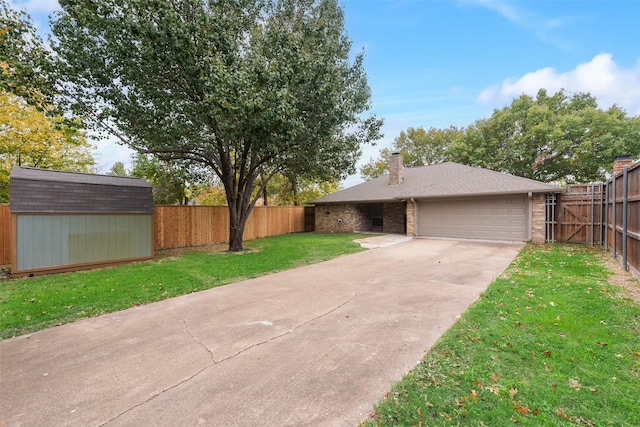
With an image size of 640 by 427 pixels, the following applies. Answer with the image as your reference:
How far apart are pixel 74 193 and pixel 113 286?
359 cm

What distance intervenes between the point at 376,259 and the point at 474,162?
18850 millimetres

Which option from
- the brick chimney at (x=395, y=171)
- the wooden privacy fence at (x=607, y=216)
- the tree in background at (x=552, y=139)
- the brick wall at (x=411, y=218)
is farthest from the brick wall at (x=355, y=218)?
the tree in background at (x=552, y=139)

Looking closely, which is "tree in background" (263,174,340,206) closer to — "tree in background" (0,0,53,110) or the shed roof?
the shed roof

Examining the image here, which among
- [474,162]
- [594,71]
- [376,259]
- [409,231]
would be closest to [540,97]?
[474,162]

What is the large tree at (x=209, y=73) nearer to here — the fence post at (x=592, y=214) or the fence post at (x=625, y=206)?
the fence post at (x=625, y=206)

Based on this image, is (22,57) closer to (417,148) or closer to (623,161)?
(623,161)

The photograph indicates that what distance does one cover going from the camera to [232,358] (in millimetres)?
2893

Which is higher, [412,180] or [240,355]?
[412,180]

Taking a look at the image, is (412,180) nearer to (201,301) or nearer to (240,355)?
(201,301)

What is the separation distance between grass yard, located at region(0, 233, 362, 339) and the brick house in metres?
7.27

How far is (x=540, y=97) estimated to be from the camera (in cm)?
2119

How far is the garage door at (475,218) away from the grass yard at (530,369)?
8.08 m

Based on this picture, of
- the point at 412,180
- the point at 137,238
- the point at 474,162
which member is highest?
the point at 474,162

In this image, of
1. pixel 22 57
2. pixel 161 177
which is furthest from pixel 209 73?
pixel 161 177
